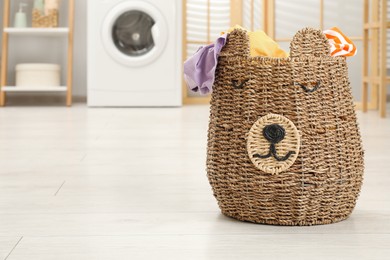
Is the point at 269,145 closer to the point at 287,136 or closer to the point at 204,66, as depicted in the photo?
the point at 287,136

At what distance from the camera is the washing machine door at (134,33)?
4629 millimetres

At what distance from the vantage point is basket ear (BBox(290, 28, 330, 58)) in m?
1.35

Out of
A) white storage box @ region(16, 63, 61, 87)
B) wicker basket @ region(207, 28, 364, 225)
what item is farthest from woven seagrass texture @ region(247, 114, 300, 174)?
white storage box @ region(16, 63, 61, 87)

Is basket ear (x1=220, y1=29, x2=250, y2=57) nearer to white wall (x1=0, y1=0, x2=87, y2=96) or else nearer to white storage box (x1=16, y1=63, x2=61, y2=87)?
white storage box (x1=16, y1=63, x2=61, y2=87)

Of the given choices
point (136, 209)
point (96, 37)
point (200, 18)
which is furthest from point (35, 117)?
point (136, 209)

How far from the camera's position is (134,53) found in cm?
474

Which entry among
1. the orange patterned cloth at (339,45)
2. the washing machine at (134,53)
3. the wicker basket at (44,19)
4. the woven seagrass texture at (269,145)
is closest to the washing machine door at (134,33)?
the washing machine at (134,53)

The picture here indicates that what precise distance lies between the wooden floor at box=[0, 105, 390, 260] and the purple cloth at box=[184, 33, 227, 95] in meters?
0.25

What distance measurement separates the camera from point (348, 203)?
140 cm

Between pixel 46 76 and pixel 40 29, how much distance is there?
0.99 ft

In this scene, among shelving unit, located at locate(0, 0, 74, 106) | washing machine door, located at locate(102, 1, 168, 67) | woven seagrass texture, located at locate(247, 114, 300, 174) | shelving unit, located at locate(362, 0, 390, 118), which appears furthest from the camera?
shelving unit, located at locate(0, 0, 74, 106)

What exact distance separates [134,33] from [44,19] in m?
0.60

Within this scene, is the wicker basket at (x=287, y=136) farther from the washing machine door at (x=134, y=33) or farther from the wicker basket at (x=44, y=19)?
the wicker basket at (x=44, y=19)

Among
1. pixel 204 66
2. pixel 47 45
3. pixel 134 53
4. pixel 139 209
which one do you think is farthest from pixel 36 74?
pixel 204 66
